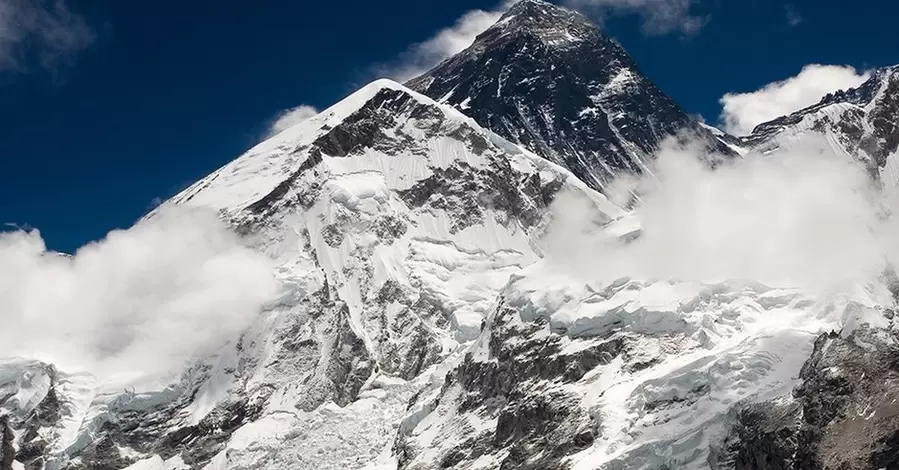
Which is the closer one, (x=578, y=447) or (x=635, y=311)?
(x=578, y=447)

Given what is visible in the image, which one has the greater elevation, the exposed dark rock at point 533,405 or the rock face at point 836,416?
the exposed dark rock at point 533,405

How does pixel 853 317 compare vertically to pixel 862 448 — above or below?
above

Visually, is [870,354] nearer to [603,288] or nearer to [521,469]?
[521,469]

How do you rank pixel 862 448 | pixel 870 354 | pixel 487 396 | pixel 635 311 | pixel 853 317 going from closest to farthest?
pixel 862 448 < pixel 870 354 < pixel 853 317 < pixel 635 311 < pixel 487 396

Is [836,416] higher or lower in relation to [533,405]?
lower

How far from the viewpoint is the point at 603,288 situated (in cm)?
19712

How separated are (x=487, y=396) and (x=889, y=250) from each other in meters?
69.9

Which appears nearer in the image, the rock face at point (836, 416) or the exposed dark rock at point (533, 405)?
the rock face at point (836, 416)

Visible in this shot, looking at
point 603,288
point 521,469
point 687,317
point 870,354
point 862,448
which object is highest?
point 603,288

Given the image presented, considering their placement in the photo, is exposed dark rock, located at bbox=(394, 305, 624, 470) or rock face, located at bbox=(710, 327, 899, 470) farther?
exposed dark rock, located at bbox=(394, 305, 624, 470)

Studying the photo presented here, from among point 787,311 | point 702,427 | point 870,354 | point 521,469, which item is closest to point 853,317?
point 870,354

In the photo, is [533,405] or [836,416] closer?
[836,416]

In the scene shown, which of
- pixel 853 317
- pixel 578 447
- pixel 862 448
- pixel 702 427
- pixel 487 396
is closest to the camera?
pixel 862 448

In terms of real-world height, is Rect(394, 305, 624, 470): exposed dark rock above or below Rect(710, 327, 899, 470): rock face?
above
